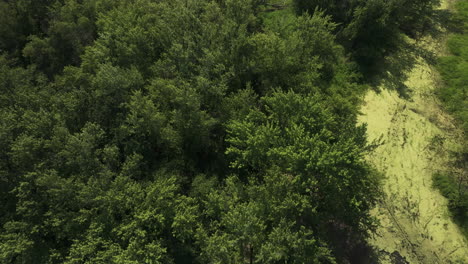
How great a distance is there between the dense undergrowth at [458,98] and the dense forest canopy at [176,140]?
36.9 feet

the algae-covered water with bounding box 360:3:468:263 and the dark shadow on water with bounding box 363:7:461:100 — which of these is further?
the dark shadow on water with bounding box 363:7:461:100

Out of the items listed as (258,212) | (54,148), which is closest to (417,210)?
(258,212)

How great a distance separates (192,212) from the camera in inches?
958

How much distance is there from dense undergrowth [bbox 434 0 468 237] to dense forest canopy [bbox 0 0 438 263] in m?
11.3

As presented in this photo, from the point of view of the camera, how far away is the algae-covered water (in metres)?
28.6

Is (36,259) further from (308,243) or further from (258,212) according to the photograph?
(308,243)

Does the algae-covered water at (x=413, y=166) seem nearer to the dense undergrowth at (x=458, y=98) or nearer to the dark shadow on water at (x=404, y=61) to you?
the dark shadow on water at (x=404, y=61)

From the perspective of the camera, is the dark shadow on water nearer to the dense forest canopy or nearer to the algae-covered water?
the algae-covered water

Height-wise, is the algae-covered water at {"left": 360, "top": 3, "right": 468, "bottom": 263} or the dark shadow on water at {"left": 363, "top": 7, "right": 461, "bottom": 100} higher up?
the dark shadow on water at {"left": 363, "top": 7, "right": 461, "bottom": 100}

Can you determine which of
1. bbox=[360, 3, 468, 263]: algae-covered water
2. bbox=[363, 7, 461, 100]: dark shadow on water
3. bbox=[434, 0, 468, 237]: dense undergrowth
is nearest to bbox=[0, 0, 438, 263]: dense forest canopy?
bbox=[360, 3, 468, 263]: algae-covered water

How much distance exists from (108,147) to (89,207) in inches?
219

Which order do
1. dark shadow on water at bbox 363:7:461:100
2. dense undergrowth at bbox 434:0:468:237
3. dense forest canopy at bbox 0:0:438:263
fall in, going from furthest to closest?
dark shadow on water at bbox 363:7:461:100 → dense undergrowth at bbox 434:0:468:237 → dense forest canopy at bbox 0:0:438:263

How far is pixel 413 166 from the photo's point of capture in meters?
33.1

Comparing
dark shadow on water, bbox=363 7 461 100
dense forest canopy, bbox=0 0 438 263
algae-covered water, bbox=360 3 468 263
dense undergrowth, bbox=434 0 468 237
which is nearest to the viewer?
dense forest canopy, bbox=0 0 438 263
